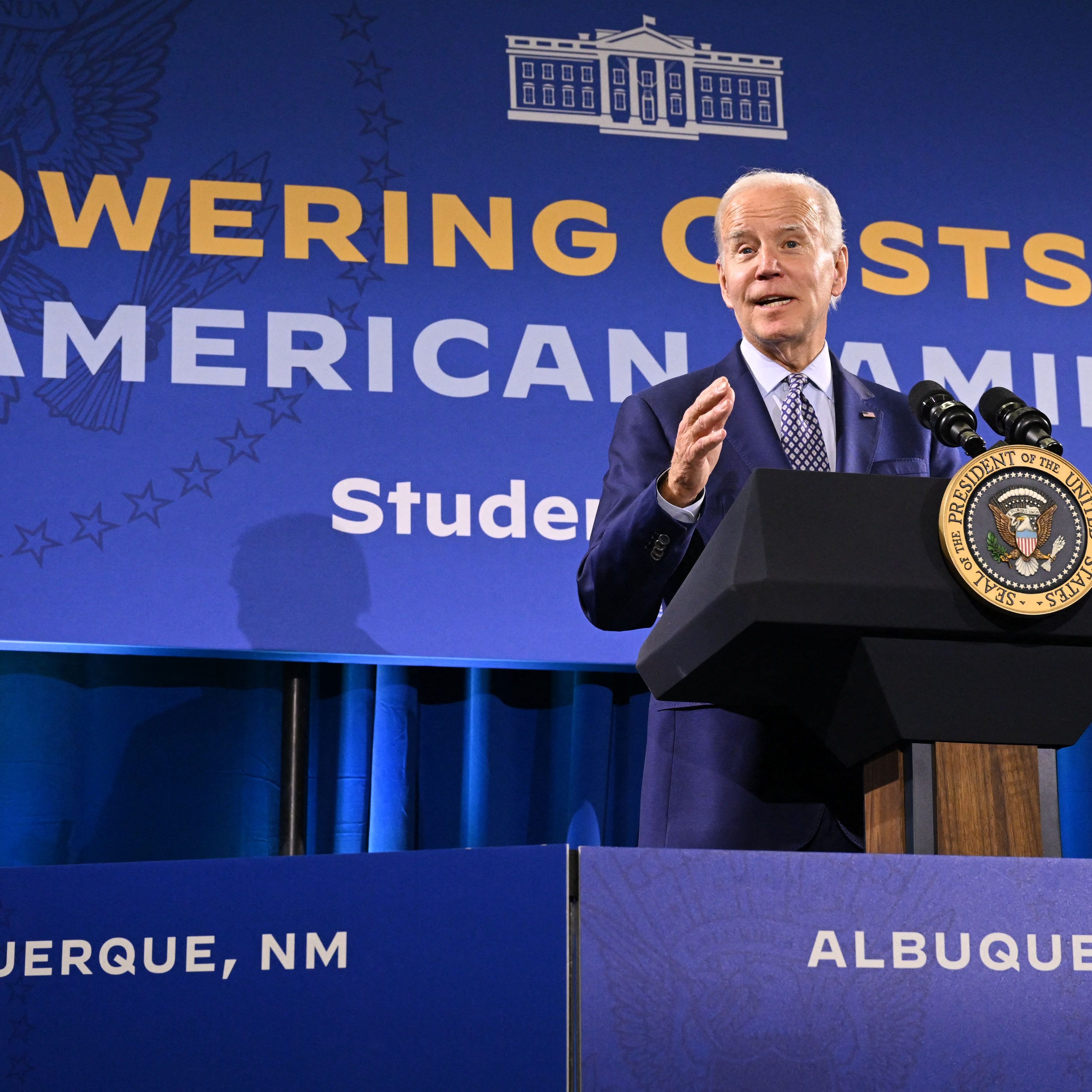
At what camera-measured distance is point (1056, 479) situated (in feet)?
3.38

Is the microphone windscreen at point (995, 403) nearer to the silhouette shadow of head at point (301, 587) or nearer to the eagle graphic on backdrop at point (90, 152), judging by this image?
the silhouette shadow of head at point (301, 587)

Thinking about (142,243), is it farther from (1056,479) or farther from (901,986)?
(901,986)

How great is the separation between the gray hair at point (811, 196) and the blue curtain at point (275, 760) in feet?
4.01

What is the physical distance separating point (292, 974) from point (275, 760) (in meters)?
1.96

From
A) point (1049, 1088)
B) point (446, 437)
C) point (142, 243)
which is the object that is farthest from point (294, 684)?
point (1049, 1088)

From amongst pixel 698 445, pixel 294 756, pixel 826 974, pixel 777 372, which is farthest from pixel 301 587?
pixel 826 974

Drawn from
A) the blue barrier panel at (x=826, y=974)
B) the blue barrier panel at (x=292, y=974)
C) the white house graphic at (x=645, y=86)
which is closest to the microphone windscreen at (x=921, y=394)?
the blue barrier panel at (x=826, y=974)

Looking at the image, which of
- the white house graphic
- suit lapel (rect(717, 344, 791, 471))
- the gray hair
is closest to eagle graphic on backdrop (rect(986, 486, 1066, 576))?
suit lapel (rect(717, 344, 791, 471))

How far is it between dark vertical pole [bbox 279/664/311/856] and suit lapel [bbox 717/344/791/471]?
45.3 inches

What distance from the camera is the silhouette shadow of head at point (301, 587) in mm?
2441

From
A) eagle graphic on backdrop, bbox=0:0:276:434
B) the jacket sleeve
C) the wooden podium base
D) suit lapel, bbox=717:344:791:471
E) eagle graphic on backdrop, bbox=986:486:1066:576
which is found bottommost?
the wooden podium base

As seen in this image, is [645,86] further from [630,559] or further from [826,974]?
[826,974]

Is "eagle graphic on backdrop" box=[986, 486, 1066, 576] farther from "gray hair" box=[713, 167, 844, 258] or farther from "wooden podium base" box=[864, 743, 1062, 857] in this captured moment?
"gray hair" box=[713, 167, 844, 258]

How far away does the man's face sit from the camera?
177cm
